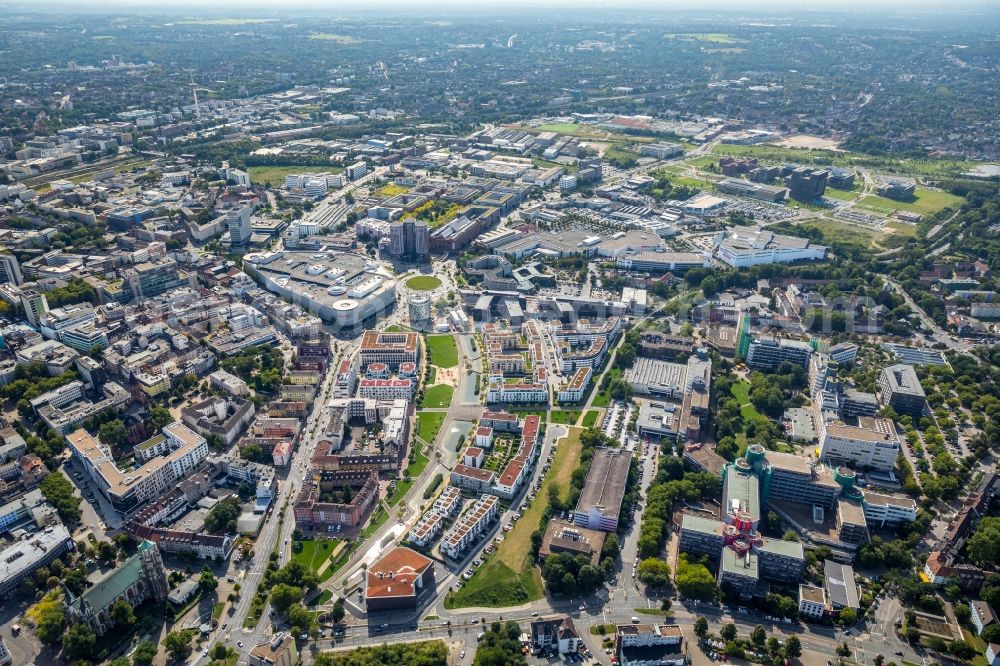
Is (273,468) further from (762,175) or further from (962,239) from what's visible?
(762,175)

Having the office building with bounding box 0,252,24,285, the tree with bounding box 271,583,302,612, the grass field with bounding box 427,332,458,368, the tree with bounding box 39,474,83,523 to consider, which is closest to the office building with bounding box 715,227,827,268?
the grass field with bounding box 427,332,458,368

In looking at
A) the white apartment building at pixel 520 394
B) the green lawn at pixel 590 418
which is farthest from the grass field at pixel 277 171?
the green lawn at pixel 590 418

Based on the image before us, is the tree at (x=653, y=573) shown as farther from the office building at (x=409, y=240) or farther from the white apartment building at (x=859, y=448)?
the office building at (x=409, y=240)

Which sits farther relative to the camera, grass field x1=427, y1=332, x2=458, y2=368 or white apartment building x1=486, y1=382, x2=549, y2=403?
grass field x1=427, y1=332, x2=458, y2=368

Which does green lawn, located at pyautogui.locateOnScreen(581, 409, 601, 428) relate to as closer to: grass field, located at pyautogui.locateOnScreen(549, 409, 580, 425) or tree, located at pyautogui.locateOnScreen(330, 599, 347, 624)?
grass field, located at pyautogui.locateOnScreen(549, 409, 580, 425)

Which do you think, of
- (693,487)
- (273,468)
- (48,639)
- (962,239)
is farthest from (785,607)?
(962,239)

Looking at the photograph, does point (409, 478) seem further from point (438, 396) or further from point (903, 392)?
point (903, 392)
